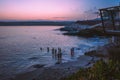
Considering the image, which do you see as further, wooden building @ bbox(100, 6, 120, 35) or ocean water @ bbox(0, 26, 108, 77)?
ocean water @ bbox(0, 26, 108, 77)

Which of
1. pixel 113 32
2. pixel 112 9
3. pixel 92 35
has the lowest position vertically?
pixel 92 35

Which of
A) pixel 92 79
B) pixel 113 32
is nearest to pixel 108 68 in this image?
pixel 92 79

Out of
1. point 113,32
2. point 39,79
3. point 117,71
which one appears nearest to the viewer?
point 117,71

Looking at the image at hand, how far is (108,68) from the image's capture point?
969 centimetres

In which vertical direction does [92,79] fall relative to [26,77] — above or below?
above

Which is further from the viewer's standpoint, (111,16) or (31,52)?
(31,52)

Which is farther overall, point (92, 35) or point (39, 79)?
point (92, 35)

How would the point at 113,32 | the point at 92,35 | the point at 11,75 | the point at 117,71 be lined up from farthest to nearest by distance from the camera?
the point at 92,35, the point at 11,75, the point at 113,32, the point at 117,71

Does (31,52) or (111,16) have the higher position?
(111,16)

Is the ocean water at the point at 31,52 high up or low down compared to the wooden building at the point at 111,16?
down

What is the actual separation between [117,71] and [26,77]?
1553cm

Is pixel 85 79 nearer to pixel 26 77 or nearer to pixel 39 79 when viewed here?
pixel 39 79

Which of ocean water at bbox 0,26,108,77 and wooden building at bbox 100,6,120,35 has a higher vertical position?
wooden building at bbox 100,6,120,35

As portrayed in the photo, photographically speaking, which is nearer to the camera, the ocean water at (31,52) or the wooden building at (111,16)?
the wooden building at (111,16)
